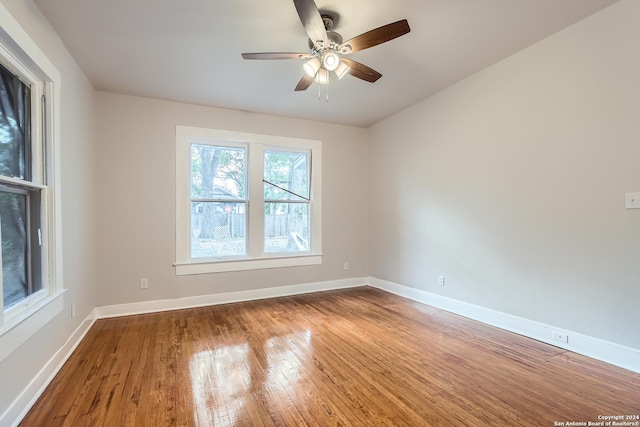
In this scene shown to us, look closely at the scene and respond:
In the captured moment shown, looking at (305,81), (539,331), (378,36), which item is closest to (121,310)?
(305,81)

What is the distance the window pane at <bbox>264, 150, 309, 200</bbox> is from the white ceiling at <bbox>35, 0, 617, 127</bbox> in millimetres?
973

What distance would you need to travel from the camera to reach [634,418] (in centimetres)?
163

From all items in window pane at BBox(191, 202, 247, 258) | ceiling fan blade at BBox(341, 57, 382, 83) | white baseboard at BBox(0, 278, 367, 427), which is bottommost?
white baseboard at BBox(0, 278, 367, 427)

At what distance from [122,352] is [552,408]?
3072 mm

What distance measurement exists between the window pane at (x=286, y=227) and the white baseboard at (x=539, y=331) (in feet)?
5.62

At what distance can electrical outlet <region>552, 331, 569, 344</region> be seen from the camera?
8.11 feet

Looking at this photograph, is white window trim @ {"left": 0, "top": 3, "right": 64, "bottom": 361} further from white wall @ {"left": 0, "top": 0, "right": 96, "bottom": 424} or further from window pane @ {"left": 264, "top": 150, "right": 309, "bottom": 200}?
window pane @ {"left": 264, "top": 150, "right": 309, "bottom": 200}

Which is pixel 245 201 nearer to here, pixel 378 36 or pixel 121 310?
pixel 121 310

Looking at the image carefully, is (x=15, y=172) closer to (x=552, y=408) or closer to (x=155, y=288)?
(x=155, y=288)

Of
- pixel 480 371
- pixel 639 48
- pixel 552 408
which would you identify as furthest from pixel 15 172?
pixel 639 48

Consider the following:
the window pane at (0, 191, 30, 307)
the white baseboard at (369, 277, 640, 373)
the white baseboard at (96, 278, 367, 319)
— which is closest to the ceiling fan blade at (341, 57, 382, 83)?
the window pane at (0, 191, 30, 307)

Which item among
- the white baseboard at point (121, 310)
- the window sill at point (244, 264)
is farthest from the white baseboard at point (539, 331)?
the window sill at point (244, 264)

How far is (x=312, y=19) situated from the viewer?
1840 mm

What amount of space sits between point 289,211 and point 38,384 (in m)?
3.08
